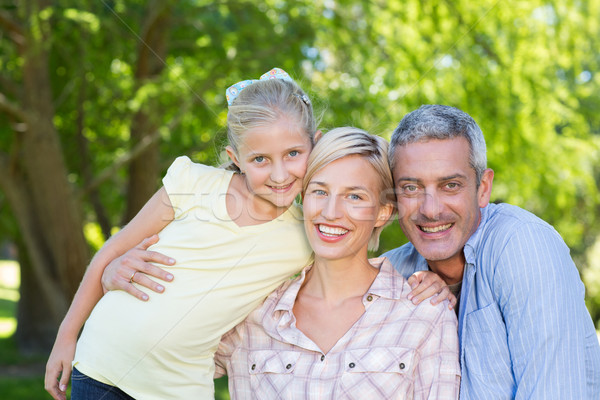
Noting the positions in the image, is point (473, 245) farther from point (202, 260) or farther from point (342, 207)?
point (202, 260)

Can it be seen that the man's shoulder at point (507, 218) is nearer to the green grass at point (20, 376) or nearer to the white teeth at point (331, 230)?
the white teeth at point (331, 230)

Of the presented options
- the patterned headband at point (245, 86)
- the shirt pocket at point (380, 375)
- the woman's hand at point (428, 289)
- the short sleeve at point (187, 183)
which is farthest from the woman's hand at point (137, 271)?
the woman's hand at point (428, 289)

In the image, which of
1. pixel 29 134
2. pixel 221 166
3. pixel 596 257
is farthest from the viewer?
pixel 596 257

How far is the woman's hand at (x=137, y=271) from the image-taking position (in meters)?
2.75

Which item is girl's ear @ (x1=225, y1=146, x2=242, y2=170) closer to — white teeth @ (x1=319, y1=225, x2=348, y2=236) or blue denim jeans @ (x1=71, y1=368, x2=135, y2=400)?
white teeth @ (x1=319, y1=225, x2=348, y2=236)

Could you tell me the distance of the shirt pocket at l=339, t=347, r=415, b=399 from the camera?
2443 mm

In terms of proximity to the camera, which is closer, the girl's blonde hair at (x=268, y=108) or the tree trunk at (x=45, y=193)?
the girl's blonde hair at (x=268, y=108)

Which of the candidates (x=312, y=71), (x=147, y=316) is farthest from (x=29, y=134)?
(x=147, y=316)

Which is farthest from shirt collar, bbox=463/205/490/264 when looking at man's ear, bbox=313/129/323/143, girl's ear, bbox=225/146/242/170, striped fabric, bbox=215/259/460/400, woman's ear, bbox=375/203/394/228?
girl's ear, bbox=225/146/242/170

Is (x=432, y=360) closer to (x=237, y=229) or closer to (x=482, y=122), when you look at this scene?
(x=237, y=229)

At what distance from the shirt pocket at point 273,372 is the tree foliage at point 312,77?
3.97m

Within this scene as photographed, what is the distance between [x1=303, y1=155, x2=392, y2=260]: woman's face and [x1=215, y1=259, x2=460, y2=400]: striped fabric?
0.69ft

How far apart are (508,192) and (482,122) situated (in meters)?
1.35

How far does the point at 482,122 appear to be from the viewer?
714 centimetres
